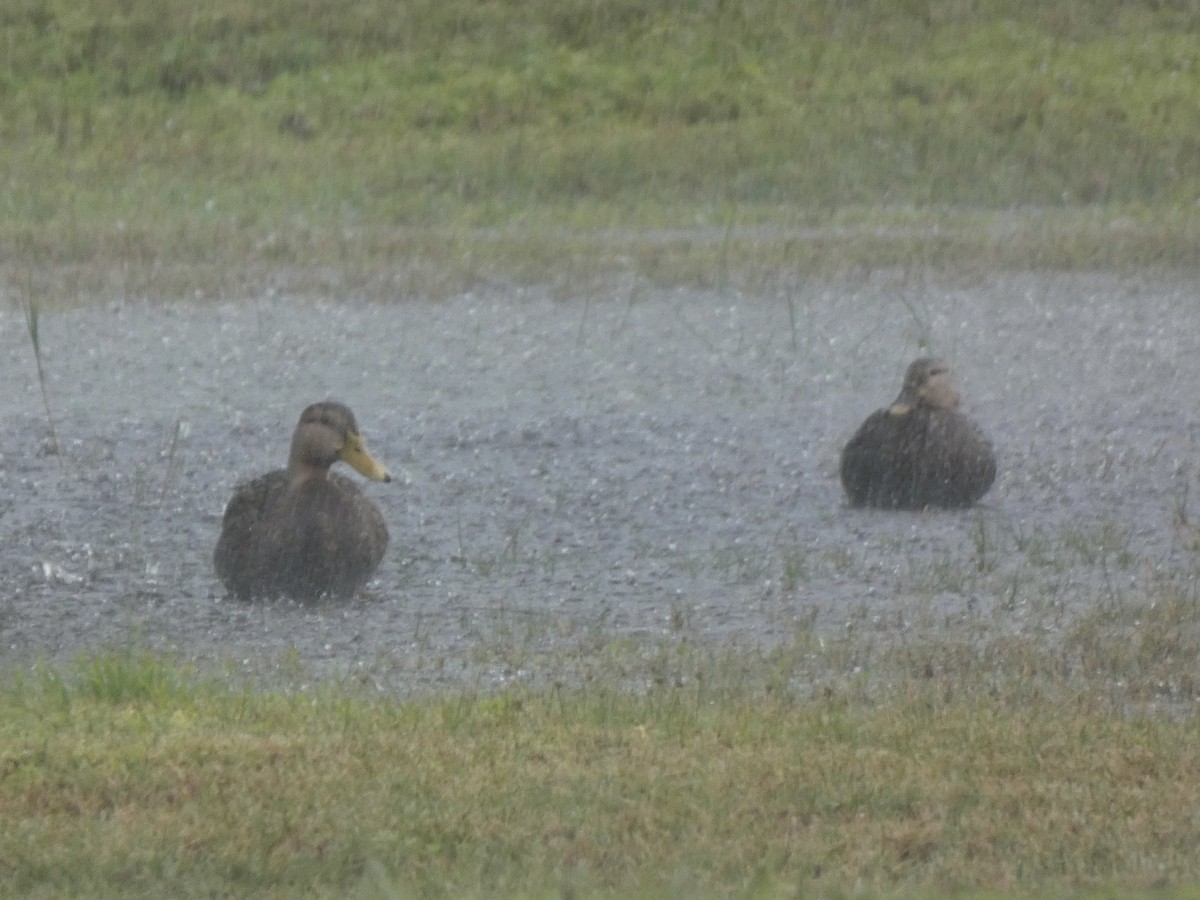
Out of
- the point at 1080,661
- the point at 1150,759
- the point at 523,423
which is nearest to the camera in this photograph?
the point at 1150,759

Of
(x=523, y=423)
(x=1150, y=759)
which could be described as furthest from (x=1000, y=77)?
(x=1150, y=759)

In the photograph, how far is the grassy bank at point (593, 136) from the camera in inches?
637

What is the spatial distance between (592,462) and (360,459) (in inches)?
83.5

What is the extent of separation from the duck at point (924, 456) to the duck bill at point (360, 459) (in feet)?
6.44

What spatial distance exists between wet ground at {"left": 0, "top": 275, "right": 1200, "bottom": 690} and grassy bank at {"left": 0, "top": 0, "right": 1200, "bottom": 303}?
57.9 inches

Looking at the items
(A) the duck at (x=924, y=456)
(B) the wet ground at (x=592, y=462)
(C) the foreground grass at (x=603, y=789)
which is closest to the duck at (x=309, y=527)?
(B) the wet ground at (x=592, y=462)

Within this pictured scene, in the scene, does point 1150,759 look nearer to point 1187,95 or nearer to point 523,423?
point 523,423

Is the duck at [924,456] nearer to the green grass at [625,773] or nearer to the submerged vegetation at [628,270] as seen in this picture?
the submerged vegetation at [628,270]

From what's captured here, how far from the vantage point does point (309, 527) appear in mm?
7863

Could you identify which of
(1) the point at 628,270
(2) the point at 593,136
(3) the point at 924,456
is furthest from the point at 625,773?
(2) the point at 593,136

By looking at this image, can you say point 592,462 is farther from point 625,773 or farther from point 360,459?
point 625,773

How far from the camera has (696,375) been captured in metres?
12.2

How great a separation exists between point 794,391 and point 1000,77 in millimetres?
11508

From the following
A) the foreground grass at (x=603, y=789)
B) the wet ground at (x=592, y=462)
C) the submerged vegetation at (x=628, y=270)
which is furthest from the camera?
the wet ground at (x=592, y=462)
